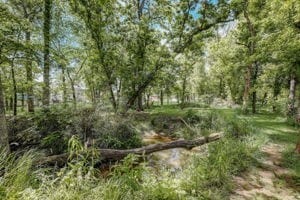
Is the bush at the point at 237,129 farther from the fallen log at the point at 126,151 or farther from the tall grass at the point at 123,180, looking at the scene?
the tall grass at the point at 123,180

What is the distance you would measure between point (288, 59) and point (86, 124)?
826cm

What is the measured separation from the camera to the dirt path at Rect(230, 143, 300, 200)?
317 centimetres

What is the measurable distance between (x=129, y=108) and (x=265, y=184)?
627 cm

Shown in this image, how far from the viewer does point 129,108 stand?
8992 mm

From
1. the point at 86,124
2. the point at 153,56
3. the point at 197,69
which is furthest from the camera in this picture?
the point at 197,69

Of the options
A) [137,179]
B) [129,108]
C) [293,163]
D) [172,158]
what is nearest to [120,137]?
[172,158]

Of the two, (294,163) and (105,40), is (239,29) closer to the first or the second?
(105,40)

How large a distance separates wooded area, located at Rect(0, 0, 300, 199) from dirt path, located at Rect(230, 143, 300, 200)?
0.31ft

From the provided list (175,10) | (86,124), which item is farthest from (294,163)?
(175,10)

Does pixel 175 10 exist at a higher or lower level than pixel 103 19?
higher

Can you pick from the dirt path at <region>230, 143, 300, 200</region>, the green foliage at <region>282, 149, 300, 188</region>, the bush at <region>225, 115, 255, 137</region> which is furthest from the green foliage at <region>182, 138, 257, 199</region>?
the bush at <region>225, 115, 255, 137</region>

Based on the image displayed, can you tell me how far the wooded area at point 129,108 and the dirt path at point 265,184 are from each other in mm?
96

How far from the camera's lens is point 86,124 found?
5773 mm

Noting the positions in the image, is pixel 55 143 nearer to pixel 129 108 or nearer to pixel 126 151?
pixel 126 151
